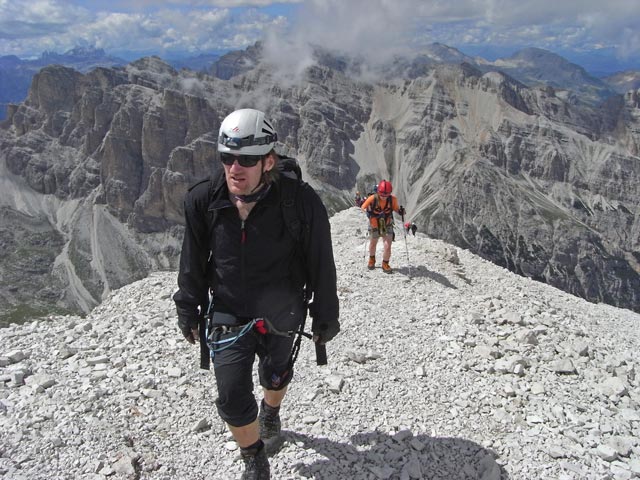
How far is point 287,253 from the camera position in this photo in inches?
235

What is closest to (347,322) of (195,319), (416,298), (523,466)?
(416,298)

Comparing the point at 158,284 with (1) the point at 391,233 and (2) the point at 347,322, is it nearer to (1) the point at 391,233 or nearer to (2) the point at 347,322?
(2) the point at 347,322

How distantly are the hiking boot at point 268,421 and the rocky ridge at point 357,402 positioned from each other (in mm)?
454

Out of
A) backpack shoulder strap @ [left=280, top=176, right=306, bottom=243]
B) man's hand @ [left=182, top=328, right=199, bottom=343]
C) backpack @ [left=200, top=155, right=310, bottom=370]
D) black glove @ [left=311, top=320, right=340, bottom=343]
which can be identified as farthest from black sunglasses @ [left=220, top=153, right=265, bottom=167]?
man's hand @ [left=182, top=328, right=199, bottom=343]

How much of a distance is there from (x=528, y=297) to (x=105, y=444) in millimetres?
13829

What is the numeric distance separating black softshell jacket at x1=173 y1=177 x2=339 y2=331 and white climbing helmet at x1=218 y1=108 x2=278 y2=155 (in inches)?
17.7

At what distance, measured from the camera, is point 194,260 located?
6.11 m

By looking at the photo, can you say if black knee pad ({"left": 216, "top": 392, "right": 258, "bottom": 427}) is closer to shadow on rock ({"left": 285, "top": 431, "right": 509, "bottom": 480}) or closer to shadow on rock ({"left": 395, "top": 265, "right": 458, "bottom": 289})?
shadow on rock ({"left": 285, "top": 431, "right": 509, "bottom": 480})

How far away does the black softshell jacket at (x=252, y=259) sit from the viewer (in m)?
5.77

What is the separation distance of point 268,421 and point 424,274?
12323mm

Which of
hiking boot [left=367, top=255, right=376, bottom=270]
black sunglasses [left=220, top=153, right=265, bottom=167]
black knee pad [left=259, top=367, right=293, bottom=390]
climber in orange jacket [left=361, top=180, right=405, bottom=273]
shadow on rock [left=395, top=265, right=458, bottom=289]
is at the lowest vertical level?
shadow on rock [left=395, top=265, right=458, bottom=289]

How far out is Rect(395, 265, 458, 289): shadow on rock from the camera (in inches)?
708

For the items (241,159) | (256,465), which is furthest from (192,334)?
(241,159)

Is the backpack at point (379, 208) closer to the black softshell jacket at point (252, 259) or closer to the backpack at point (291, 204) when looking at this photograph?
the black softshell jacket at point (252, 259)
